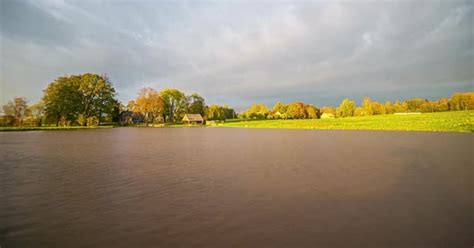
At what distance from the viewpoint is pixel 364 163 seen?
1190 centimetres

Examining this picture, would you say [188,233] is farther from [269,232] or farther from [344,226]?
[344,226]

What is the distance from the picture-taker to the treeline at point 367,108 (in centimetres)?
10789

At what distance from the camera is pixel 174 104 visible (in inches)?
4444

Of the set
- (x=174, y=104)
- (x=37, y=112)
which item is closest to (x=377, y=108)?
(x=174, y=104)

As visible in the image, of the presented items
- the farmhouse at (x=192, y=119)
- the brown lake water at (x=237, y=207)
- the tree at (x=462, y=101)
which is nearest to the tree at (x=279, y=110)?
the farmhouse at (x=192, y=119)

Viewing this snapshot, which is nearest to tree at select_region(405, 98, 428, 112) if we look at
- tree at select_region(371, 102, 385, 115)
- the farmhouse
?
tree at select_region(371, 102, 385, 115)

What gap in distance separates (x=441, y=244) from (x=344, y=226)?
1469 mm

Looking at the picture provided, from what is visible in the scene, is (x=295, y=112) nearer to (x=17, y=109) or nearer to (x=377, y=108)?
(x=377, y=108)

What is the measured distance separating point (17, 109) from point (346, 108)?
12541 centimetres

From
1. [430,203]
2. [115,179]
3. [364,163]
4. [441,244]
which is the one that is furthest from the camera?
[364,163]

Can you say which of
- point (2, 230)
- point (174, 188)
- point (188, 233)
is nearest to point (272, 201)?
point (188, 233)

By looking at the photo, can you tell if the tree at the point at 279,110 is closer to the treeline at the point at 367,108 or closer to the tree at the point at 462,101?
the treeline at the point at 367,108

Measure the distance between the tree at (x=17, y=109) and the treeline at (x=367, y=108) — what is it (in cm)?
9777

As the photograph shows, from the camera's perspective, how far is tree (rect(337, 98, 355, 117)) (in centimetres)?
12419
